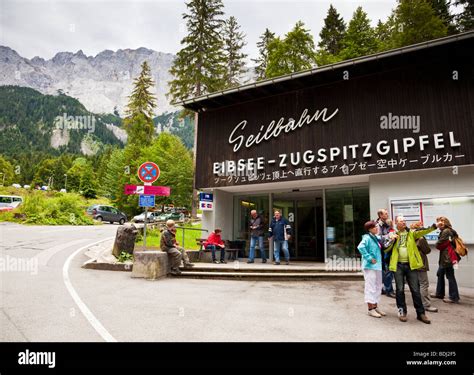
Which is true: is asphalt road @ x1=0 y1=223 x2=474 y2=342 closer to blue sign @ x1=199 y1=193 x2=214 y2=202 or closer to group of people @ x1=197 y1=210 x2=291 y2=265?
group of people @ x1=197 y1=210 x2=291 y2=265

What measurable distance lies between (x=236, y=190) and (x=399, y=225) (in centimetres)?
952

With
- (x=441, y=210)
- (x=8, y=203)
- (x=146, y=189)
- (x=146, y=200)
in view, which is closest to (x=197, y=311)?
(x=146, y=200)

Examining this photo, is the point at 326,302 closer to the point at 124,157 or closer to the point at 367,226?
the point at 367,226

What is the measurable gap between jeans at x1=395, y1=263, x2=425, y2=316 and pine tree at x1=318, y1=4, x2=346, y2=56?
31.5 meters

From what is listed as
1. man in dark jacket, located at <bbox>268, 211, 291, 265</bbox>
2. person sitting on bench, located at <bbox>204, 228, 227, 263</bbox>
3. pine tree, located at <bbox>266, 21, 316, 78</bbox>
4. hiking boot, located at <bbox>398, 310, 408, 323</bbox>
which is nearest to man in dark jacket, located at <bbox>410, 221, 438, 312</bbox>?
hiking boot, located at <bbox>398, 310, 408, 323</bbox>

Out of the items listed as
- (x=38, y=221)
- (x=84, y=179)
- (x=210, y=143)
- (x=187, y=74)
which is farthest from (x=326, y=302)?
(x=84, y=179)

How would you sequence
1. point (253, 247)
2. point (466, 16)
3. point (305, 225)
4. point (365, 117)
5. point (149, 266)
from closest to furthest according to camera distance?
point (149, 266), point (365, 117), point (253, 247), point (305, 225), point (466, 16)

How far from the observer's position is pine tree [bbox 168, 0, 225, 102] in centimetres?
2822

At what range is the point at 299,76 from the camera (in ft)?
41.8

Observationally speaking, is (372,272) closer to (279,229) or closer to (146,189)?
(279,229)

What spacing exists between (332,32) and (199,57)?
1460 centimetres

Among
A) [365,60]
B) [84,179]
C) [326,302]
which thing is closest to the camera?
[326,302]

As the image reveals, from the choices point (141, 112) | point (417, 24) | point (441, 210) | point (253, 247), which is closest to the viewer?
point (441, 210)

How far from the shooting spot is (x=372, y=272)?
20.9 ft
